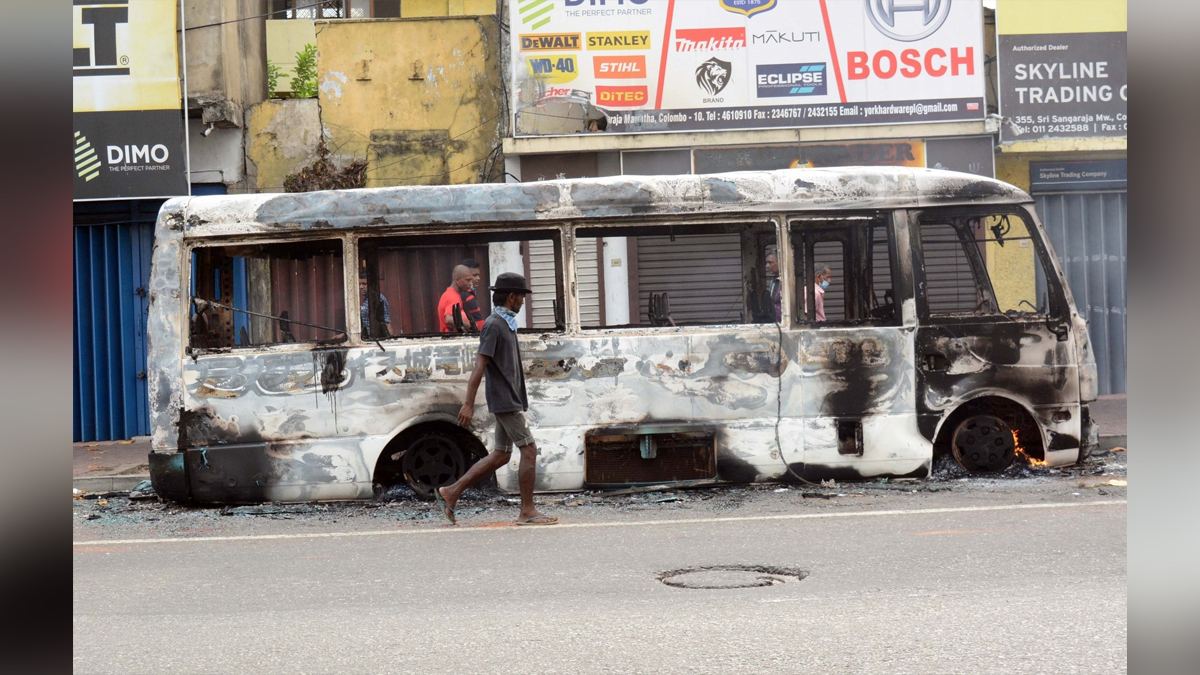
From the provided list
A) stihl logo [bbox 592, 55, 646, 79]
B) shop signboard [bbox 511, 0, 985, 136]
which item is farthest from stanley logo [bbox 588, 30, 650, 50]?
stihl logo [bbox 592, 55, 646, 79]

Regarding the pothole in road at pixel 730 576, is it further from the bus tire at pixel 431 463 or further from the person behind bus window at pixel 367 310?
the person behind bus window at pixel 367 310

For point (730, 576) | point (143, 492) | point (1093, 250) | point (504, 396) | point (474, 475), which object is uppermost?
point (1093, 250)

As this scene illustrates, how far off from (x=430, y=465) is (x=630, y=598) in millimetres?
3953

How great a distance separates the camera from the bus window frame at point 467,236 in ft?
30.7

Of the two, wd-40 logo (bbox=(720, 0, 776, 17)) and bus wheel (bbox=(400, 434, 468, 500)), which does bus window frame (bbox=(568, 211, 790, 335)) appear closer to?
bus wheel (bbox=(400, 434, 468, 500))

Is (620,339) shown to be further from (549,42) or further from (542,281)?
(549,42)

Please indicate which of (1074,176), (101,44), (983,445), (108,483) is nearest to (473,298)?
(983,445)

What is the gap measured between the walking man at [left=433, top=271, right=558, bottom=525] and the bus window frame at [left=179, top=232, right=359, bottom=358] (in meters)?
1.70

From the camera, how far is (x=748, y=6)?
51.2 ft

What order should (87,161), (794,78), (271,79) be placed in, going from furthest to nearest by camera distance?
(271,79) < (794,78) < (87,161)

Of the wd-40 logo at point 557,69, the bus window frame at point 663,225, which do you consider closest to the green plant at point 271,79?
the wd-40 logo at point 557,69

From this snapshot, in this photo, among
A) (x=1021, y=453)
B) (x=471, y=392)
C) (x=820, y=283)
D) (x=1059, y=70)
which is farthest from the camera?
(x=1059, y=70)

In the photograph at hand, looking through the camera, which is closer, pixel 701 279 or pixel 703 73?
pixel 701 279

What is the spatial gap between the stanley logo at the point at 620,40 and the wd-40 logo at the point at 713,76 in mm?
825
